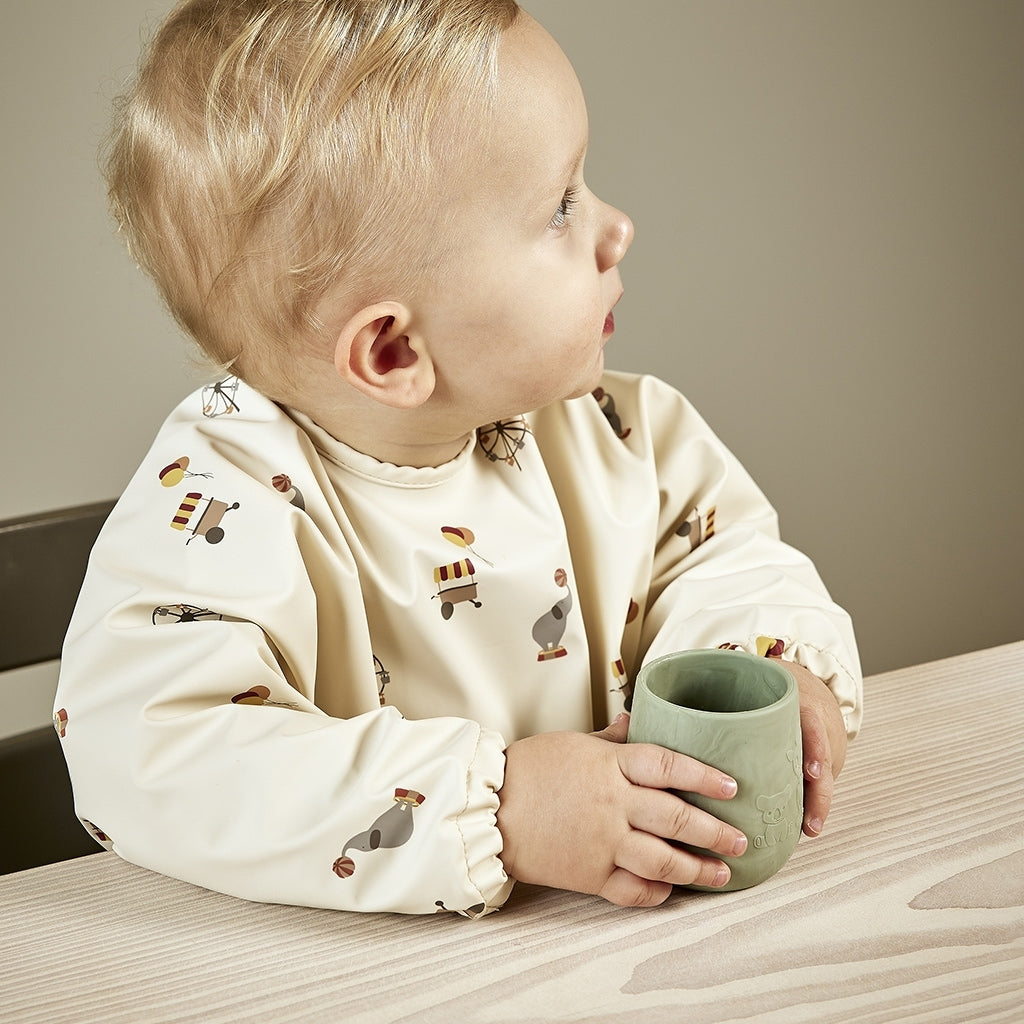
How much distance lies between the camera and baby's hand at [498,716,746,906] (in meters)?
0.57

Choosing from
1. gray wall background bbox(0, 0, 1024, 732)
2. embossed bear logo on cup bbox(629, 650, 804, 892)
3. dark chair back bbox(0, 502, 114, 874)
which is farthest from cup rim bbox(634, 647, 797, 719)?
gray wall background bbox(0, 0, 1024, 732)

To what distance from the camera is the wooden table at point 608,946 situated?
Result: 0.50 meters

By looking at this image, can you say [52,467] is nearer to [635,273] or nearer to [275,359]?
[275,359]

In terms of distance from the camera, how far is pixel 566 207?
75 centimetres

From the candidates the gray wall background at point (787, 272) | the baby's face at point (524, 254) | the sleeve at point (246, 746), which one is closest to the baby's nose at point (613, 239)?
the baby's face at point (524, 254)

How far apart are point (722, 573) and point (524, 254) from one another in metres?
0.30

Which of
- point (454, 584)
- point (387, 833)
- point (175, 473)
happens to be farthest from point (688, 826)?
point (175, 473)

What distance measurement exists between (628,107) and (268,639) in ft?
3.07

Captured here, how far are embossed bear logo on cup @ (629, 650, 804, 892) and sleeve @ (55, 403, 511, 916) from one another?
10 centimetres

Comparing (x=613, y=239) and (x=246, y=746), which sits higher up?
(x=613, y=239)

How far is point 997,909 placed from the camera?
55 cm

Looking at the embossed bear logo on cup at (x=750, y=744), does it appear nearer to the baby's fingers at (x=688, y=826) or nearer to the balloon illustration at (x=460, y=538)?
the baby's fingers at (x=688, y=826)

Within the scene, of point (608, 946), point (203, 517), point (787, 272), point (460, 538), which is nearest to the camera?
point (608, 946)

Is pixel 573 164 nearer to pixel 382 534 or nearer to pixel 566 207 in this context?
pixel 566 207
